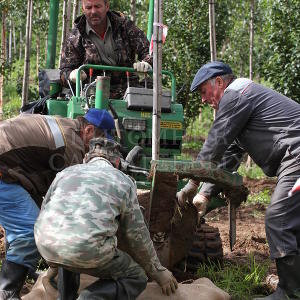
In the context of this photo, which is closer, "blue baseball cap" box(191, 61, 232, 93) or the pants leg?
the pants leg

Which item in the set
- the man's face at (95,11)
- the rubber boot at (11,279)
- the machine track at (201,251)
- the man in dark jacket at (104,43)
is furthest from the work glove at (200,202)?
the man's face at (95,11)

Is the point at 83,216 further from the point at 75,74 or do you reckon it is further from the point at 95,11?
the point at 95,11

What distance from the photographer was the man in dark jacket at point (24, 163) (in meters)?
3.62

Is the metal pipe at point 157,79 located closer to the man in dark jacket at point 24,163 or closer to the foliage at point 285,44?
the man in dark jacket at point 24,163

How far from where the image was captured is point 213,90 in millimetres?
4180

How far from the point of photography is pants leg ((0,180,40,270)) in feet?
12.0

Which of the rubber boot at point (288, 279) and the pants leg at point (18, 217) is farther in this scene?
the rubber boot at point (288, 279)

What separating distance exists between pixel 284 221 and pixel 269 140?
0.57 m

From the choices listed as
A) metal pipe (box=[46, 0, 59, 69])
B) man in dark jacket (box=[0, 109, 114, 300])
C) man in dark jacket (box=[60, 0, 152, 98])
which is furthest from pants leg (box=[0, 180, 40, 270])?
metal pipe (box=[46, 0, 59, 69])

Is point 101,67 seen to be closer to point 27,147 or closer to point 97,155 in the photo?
point 27,147

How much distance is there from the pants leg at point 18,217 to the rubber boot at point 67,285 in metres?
0.39

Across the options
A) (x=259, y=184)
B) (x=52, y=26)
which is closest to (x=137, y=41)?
(x=52, y=26)

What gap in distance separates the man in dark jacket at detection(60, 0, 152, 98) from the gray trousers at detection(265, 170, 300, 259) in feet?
7.78

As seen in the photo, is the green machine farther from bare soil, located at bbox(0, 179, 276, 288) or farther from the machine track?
bare soil, located at bbox(0, 179, 276, 288)
